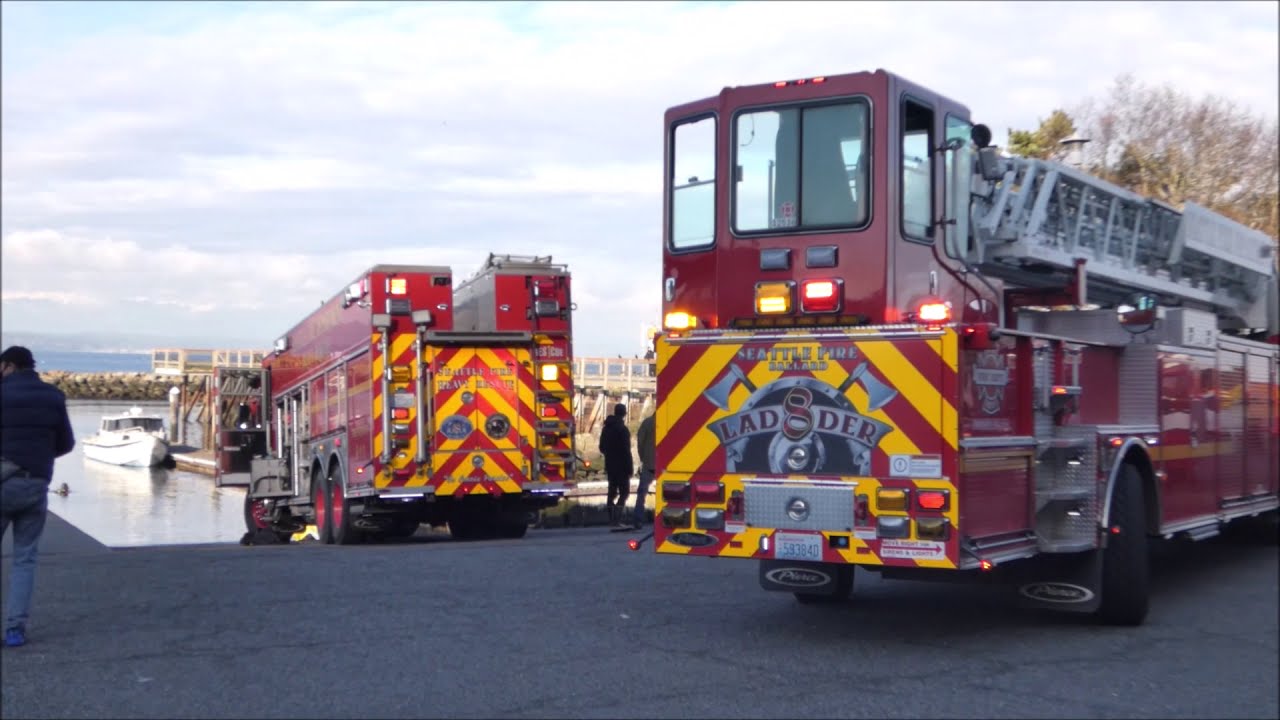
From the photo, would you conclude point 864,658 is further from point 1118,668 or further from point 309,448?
point 309,448

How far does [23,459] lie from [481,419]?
26.9 ft

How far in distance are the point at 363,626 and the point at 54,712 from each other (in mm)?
2689

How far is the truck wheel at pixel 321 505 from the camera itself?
1744 centimetres

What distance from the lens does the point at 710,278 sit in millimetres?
9211

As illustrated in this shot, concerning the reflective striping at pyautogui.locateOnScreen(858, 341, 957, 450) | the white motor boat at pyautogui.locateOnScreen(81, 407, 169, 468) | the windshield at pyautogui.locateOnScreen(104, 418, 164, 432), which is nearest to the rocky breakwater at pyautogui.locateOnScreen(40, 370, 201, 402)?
the windshield at pyautogui.locateOnScreen(104, 418, 164, 432)

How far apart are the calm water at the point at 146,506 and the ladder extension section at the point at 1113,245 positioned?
52.0 feet

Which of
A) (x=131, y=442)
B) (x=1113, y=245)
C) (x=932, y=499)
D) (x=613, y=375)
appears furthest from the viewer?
(x=131, y=442)

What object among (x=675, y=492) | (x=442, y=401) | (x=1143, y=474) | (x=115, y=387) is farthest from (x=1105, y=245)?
(x=115, y=387)

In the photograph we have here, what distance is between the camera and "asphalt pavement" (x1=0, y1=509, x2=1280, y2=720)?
7.31 meters

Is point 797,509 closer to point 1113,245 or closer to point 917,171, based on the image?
point 917,171

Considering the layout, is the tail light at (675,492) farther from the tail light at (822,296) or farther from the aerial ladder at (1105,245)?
the aerial ladder at (1105,245)

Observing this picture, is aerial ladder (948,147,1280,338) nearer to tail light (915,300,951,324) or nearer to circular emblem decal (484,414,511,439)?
tail light (915,300,951,324)

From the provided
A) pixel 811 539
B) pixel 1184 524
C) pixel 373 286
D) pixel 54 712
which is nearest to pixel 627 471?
pixel 373 286

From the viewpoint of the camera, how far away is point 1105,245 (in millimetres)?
11242
